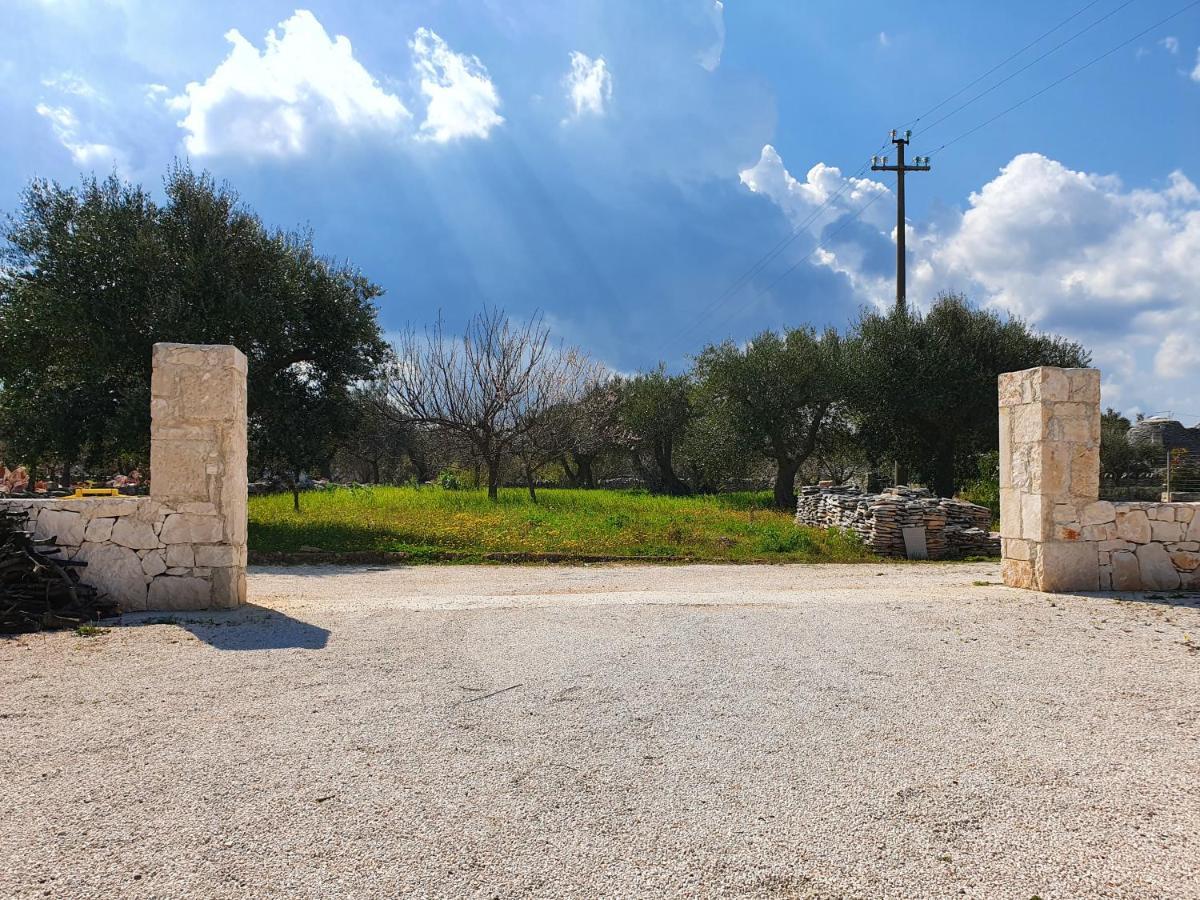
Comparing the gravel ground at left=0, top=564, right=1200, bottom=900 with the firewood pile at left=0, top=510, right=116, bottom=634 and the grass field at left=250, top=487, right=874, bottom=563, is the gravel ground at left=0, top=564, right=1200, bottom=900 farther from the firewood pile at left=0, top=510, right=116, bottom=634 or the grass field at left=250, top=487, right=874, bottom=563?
the grass field at left=250, top=487, right=874, bottom=563

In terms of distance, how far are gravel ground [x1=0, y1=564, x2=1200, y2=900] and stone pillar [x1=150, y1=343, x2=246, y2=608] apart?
852 mm

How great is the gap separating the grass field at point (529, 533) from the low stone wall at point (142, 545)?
5184 millimetres

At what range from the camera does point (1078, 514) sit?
865cm

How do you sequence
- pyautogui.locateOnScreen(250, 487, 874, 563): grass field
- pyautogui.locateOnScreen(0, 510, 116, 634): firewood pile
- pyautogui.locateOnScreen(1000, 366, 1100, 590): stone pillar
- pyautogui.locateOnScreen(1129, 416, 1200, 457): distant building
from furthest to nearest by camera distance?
pyautogui.locateOnScreen(1129, 416, 1200, 457): distant building < pyautogui.locateOnScreen(250, 487, 874, 563): grass field < pyautogui.locateOnScreen(1000, 366, 1100, 590): stone pillar < pyautogui.locateOnScreen(0, 510, 116, 634): firewood pile

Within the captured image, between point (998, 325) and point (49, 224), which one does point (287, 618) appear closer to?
point (49, 224)

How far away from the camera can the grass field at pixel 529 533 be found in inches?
508

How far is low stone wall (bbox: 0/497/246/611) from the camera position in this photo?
7.24 meters

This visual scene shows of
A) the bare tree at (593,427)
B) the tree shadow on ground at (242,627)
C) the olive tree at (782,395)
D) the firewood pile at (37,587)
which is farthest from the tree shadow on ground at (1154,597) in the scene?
the bare tree at (593,427)

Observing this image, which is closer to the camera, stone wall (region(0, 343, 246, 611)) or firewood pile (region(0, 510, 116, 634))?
firewood pile (region(0, 510, 116, 634))

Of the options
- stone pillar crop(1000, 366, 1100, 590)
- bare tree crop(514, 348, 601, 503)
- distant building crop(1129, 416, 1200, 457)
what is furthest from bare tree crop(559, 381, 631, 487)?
distant building crop(1129, 416, 1200, 457)

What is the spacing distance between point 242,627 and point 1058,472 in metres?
8.99

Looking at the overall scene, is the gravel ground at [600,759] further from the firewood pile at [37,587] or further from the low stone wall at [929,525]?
the low stone wall at [929,525]

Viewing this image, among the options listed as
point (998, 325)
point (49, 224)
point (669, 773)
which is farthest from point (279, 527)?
point (998, 325)

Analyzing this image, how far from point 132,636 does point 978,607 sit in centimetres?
815
